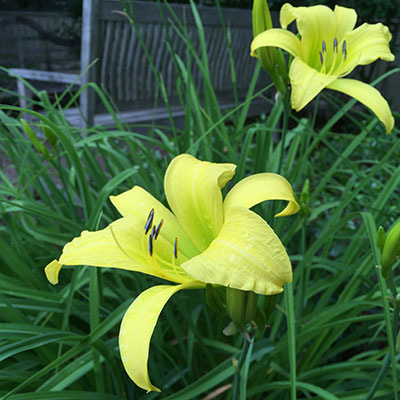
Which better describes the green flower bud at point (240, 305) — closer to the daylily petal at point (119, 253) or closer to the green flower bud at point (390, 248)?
the daylily petal at point (119, 253)

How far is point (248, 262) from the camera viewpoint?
0.50 metres

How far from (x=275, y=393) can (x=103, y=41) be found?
2.80 metres

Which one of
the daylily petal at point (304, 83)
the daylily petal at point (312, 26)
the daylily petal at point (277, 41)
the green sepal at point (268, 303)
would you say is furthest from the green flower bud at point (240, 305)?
the daylily petal at point (312, 26)

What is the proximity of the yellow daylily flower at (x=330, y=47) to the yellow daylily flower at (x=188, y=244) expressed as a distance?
0.27m

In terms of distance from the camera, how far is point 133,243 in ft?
2.15

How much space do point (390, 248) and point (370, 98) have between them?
35 cm

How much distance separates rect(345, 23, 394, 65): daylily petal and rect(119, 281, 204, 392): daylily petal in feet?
2.26

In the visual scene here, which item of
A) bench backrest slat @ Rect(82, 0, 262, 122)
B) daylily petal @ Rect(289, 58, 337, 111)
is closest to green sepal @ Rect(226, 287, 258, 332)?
daylily petal @ Rect(289, 58, 337, 111)

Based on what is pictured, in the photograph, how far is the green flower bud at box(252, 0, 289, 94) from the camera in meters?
0.89

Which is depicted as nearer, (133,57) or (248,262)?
(248,262)

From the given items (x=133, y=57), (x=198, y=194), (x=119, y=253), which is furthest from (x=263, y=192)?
(x=133, y=57)

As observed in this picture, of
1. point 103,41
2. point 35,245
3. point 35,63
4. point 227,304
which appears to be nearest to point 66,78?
point 103,41

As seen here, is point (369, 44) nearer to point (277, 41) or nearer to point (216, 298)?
point (277, 41)

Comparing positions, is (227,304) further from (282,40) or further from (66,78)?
(66,78)
